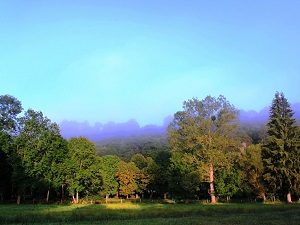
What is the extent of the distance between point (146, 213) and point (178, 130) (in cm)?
3264

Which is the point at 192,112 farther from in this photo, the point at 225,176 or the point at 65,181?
the point at 65,181

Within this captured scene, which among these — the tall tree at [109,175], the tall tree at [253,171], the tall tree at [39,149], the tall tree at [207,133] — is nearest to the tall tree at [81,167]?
the tall tree at [39,149]

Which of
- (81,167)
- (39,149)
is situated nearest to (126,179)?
(81,167)

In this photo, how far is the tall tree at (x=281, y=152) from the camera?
46.9 meters

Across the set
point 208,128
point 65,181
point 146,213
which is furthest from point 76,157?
point 146,213

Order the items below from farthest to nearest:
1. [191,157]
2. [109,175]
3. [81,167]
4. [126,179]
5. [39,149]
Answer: [126,179]
[109,175]
[81,167]
[39,149]
[191,157]

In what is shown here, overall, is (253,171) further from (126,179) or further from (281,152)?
(126,179)

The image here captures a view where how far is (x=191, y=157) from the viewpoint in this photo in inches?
2264

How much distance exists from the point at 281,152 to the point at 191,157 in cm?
1637

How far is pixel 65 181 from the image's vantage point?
6775 cm

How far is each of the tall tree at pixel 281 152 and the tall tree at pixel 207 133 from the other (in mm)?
7110

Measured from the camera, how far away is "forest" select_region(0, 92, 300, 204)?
1988 inches

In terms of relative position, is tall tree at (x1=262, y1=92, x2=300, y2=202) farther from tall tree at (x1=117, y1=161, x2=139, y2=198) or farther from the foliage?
tall tree at (x1=117, y1=161, x2=139, y2=198)

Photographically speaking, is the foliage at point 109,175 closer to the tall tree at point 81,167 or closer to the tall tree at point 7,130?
the tall tree at point 81,167
